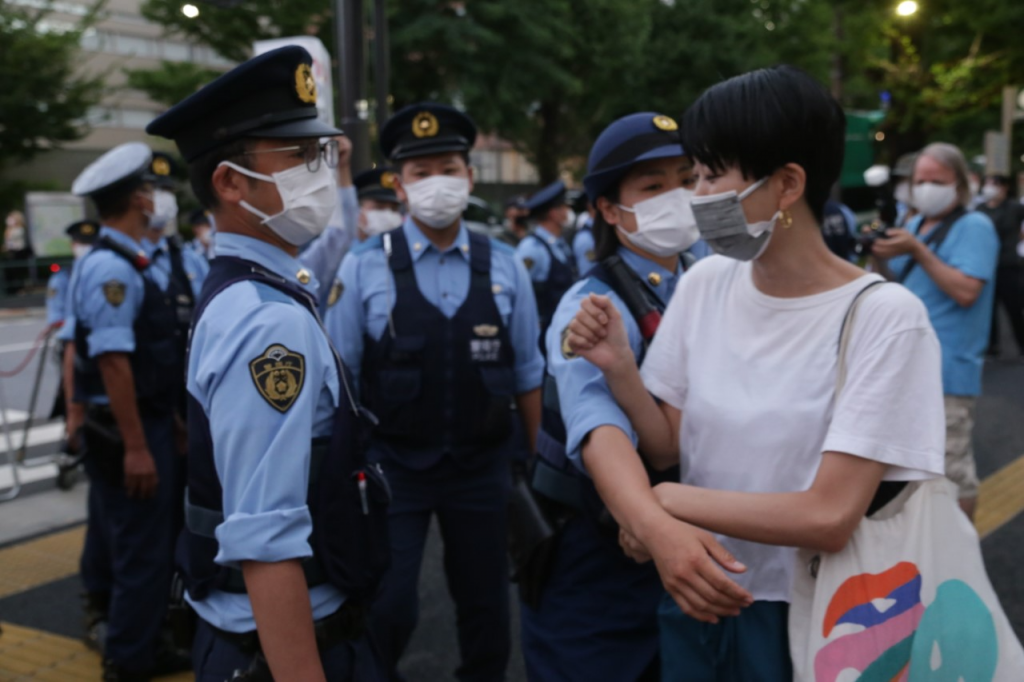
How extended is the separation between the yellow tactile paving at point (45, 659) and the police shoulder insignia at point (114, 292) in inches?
62.5

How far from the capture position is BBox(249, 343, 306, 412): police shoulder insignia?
164cm

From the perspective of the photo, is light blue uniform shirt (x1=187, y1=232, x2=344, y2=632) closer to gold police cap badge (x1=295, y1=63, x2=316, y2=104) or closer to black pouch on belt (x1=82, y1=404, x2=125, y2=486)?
gold police cap badge (x1=295, y1=63, x2=316, y2=104)

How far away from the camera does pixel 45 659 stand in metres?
3.98

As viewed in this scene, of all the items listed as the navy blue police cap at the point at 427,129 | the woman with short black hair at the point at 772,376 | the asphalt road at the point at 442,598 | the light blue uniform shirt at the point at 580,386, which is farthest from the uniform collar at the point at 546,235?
the woman with short black hair at the point at 772,376

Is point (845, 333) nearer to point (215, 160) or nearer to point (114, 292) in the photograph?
point (215, 160)

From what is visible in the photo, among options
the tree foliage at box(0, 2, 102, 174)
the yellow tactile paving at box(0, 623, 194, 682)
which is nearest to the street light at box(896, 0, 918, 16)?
the yellow tactile paving at box(0, 623, 194, 682)

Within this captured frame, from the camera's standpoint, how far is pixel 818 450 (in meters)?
1.65

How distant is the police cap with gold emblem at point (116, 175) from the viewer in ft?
12.9

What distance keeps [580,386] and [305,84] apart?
2.93 ft

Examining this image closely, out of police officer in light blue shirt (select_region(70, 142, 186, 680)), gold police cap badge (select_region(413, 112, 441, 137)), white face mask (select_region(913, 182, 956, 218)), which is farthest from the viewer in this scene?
white face mask (select_region(913, 182, 956, 218))

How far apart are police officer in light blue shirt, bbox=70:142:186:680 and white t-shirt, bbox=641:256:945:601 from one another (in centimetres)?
258

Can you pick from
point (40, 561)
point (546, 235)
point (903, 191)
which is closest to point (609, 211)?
point (40, 561)

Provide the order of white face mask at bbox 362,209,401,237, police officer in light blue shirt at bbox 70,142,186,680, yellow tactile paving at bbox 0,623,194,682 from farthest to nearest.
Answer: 1. white face mask at bbox 362,209,401,237
2. yellow tactile paving at bbox 0,623,194,682
3. police officer in light blue shirt at bbox 70,142,186,680

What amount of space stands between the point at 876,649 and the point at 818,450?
0.35 meters
